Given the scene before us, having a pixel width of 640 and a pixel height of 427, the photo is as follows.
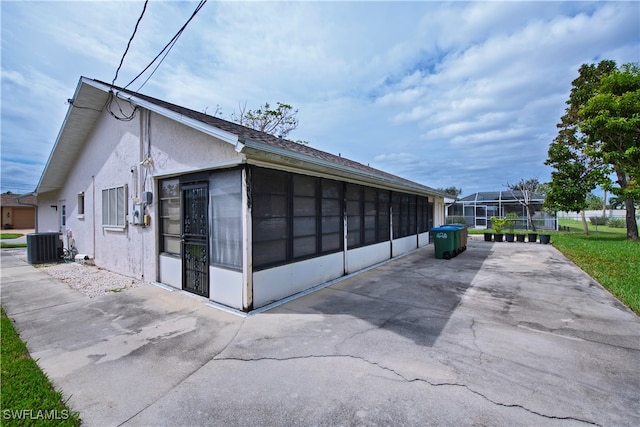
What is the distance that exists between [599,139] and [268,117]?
16958 mm

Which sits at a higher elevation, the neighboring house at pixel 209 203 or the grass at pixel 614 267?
the neighboring house at pixel 209 203

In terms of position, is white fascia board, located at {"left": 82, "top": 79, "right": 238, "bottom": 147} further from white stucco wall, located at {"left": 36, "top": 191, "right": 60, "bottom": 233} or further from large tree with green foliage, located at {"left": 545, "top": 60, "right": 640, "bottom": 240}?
large tree with green foliage, located at {"left": 545, "top": 60, "right": 640, "bottom": 240}

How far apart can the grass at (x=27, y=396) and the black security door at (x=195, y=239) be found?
237 centimetres

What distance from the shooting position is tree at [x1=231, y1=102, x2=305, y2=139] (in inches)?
754

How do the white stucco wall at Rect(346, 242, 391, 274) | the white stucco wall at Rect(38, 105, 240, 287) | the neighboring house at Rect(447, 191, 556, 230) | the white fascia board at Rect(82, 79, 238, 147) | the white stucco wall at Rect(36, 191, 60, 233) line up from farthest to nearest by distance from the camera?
1. the neighboring house at Rect(447, 191, 556, 230)
2. the white stucco wall at Rect(36, 191, 60, 233)
3. the white stucco wall at Rect(346, 242, 391, 274)
4. the white stucco wall at Rect(38, 105, 240, 287)
5. the white fascia board at Rect(82, 79, 238, 147)

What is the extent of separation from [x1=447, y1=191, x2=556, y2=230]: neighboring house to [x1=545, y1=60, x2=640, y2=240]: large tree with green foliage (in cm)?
505

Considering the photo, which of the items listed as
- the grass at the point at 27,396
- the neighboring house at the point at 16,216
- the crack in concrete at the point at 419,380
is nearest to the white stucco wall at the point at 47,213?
the grass at the point at 27,396

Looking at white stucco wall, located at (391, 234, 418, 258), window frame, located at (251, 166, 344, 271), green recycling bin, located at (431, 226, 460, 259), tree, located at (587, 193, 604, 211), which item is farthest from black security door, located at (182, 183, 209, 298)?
tree, located at (587, 193, 604, 211)

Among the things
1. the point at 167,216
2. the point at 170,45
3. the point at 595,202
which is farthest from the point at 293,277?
the point at 595,202

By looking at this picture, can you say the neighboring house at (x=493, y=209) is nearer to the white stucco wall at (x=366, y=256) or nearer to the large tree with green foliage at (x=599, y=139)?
the large tree with green foliage at (x=599, y=139)

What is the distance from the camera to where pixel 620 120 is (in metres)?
8.76

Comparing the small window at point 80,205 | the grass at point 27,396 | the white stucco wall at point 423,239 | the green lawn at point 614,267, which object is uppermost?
the small window at point 80,205

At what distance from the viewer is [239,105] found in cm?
1873

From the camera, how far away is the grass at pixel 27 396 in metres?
2.12
